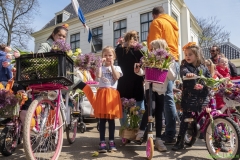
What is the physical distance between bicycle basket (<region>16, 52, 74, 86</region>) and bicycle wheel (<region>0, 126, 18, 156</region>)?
82 cm

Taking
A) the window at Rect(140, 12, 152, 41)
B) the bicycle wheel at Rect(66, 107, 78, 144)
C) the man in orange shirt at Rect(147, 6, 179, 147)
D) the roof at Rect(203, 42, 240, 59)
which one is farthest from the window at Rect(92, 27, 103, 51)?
the bicycle wheel at Rect(66, 107, 78, 144)

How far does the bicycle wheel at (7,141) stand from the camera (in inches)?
102

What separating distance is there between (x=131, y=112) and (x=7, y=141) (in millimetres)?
1588

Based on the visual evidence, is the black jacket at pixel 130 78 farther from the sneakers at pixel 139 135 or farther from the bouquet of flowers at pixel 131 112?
the sneakers at pixel 139 135

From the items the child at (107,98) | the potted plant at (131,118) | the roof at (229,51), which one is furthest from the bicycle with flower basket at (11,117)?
the roof at (229,51)

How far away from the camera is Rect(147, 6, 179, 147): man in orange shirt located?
3365mm

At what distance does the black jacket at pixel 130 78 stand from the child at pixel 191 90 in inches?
27.3

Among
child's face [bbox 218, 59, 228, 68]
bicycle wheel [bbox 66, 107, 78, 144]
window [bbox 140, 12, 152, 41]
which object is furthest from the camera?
window [bbox 140, 12, 152, 41]

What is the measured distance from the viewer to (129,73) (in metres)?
3.48

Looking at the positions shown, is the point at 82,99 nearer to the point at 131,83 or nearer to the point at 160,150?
the point at 131,83

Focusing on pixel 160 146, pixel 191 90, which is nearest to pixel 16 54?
pixel 160 146

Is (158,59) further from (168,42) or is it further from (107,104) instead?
(168,42)

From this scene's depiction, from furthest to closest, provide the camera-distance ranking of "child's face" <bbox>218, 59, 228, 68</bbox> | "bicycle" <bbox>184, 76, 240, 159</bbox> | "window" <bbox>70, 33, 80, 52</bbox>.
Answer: "window" <bbox>70, 33, 80, 52</bbox> < "child's face" <bbox>218, 59, 228, 68</bbox> < "bicycle" <bbox>184, 76, 240, 159</bbox>

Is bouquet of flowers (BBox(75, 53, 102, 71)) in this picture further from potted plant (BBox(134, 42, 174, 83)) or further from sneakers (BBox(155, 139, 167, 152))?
sneakers (BBox(155, 139, 167, 152))
